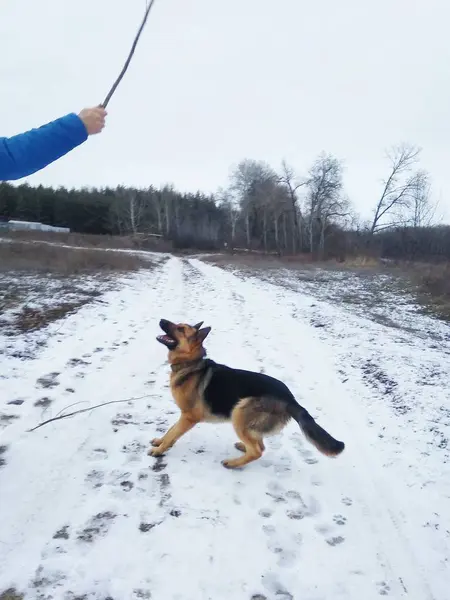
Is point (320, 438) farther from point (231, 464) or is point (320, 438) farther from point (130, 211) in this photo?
point (130, 211)

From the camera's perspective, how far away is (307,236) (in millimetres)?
58500

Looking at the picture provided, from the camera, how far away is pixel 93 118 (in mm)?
2246

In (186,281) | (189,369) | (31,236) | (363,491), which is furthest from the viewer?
(31,236)

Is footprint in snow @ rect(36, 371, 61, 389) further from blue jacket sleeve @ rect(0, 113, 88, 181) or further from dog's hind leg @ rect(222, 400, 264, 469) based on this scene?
blue jacket sleeve @ rect(0, 113, 88, 181)

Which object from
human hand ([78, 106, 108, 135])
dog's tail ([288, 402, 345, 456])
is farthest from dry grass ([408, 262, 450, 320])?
human hand ([78, 106, 108, 135])

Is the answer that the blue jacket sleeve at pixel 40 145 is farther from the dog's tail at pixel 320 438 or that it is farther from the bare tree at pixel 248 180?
the bare tree at pixel 248 180

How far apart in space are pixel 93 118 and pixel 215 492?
3208mm

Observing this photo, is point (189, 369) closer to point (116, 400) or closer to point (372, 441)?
point (116, 400)

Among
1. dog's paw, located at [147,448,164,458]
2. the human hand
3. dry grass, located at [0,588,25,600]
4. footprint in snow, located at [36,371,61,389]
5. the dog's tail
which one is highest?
the human hand

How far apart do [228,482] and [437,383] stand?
4.20 m

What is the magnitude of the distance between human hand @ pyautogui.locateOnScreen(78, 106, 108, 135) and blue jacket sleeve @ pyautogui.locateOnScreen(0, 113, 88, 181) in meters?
0.03

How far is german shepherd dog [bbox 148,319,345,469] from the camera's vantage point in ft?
12.9

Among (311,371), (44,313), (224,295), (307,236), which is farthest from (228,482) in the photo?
(307,236)

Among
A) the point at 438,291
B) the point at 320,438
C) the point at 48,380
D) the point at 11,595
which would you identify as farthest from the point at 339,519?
the point at 438,291
